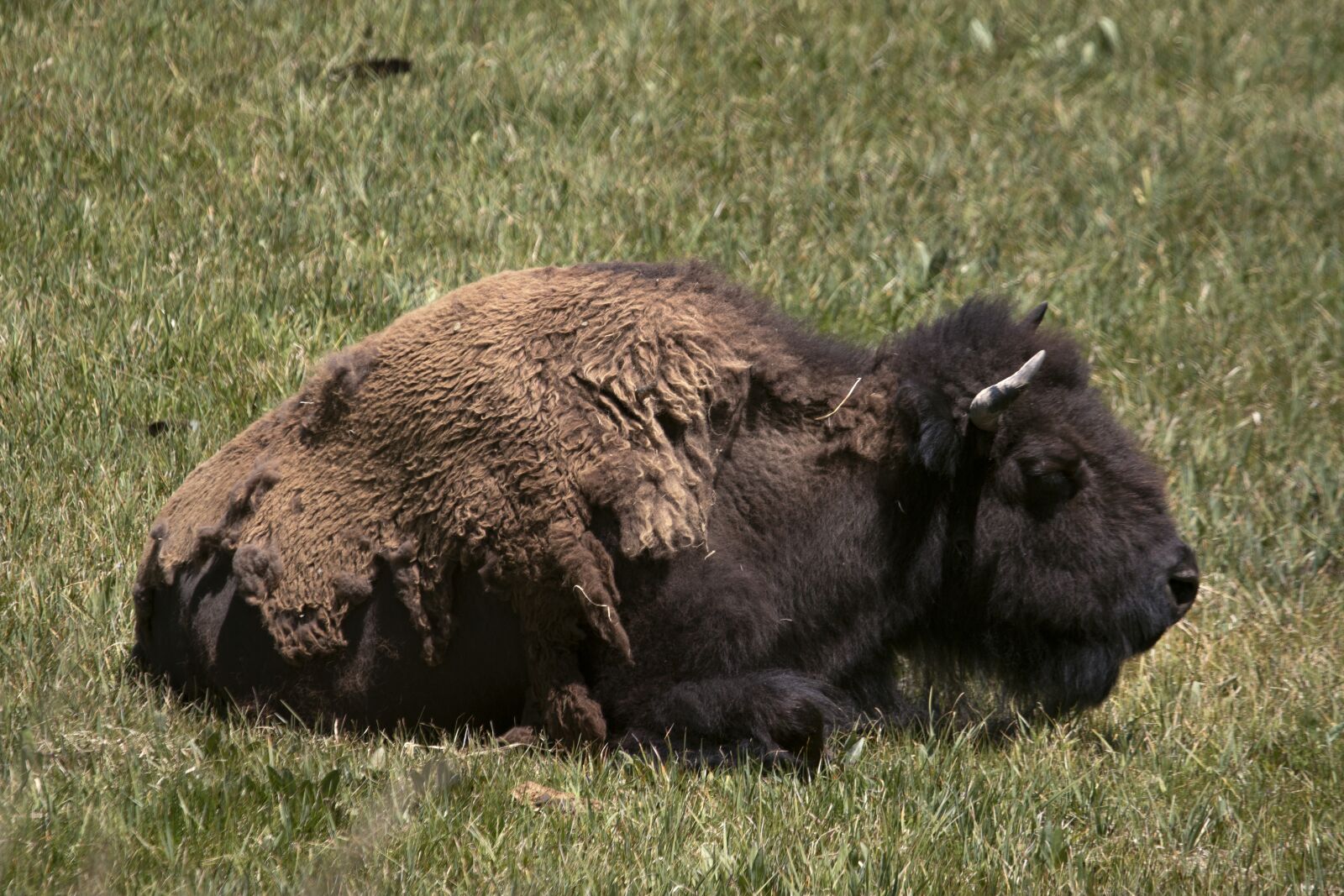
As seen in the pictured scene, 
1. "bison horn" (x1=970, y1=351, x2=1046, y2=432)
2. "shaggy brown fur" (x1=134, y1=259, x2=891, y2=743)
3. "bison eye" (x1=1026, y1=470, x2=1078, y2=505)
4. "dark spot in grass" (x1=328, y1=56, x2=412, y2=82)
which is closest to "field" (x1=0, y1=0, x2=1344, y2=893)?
"dark spot in grass" (x1=328, y1=56, x2=412, y2=82)

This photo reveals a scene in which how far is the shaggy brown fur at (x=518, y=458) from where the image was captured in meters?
4.19

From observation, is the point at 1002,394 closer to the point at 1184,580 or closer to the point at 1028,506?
the point at 1028,506

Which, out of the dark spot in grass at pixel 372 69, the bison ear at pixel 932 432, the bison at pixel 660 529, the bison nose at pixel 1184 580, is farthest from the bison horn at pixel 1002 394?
the dark spot in grass at pixel 372 69

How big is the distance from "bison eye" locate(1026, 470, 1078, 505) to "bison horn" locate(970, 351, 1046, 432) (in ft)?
0.99

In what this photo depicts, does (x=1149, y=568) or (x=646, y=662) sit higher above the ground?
(x=1149, y=568)

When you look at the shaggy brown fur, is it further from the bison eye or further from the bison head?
the bison eye

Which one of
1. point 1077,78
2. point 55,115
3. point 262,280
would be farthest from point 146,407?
point 1077,78

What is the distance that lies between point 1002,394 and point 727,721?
1.18 metres

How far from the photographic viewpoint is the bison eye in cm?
443

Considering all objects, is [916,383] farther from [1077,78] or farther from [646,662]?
[1077,78]

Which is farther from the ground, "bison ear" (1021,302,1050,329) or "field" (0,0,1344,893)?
"bison ear" (1021,302,1050,329)

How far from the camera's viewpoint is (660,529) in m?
4.16

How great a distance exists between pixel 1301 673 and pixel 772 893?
2556 mm

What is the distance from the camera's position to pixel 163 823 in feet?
11.7
